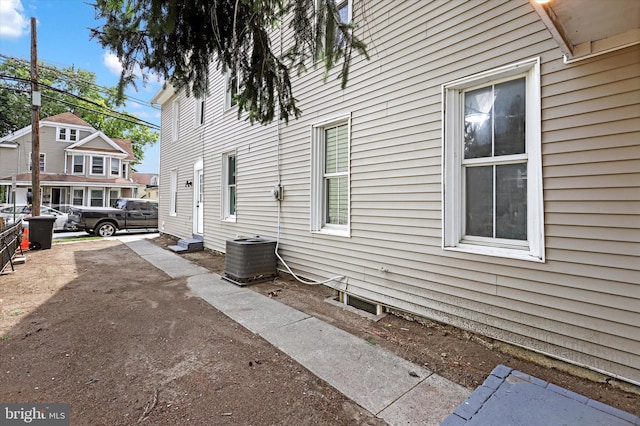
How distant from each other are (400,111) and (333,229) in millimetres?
2098

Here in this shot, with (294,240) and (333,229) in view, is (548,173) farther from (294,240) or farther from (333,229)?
(294,240)

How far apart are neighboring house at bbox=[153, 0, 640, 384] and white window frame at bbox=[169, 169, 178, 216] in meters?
7.77

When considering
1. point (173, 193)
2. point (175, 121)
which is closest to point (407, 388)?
point (173, 193)

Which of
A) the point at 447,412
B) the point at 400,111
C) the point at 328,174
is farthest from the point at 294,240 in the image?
the point at 447,412

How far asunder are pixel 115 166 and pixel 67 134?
13.1 feet

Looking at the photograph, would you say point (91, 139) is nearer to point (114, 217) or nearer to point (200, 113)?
point (114, 217)

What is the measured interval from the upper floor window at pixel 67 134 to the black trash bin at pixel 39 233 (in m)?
18.9

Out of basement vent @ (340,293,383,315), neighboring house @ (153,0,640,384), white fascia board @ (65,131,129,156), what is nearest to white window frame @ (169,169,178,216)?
neighboring house @ (153,0,640,384)

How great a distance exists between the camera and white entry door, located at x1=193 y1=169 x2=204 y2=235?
9427mm

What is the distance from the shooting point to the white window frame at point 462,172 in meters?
2.67

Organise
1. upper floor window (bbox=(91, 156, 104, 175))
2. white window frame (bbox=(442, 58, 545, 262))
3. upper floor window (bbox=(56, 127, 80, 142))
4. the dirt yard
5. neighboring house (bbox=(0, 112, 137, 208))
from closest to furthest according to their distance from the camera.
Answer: the dirt yard
white window frame (bbox=(442, 58, 545, 262))
neighboring house (bbox=(0, 112, 137, 208))
upper floor window (bbox=(56, 127, 80, 142))
upper floor window (bbox=(91, 156, 104, 175))

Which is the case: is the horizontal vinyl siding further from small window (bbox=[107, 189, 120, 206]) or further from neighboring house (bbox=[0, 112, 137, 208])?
neighboring house (bbox=[0, 112, 137, 208])

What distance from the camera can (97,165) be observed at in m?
23.2

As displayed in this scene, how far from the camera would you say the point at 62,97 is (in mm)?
29766
